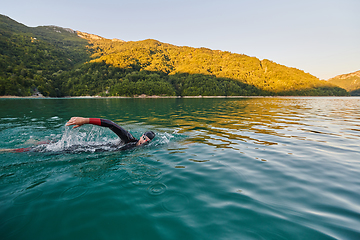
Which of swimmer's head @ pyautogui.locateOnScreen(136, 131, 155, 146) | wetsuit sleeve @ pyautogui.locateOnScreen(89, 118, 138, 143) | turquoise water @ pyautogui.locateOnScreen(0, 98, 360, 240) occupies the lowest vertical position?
turquoise water @ pyautogui.locateOnScreen(0, 98, 360, 240)

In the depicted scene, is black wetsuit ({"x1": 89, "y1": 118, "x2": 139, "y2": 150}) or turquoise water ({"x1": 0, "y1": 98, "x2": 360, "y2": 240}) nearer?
turquoise water ({"x1": 0, "y1": 98, "x2": 360, "y2": 240})

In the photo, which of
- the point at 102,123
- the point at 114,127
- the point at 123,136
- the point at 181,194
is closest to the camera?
the point at 181,194

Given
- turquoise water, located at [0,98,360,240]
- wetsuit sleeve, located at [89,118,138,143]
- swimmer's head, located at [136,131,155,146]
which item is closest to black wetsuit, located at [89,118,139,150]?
wetsuit sleeve, located at [89,118,138,143]

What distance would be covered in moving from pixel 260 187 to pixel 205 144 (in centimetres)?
450

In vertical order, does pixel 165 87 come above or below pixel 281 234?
above

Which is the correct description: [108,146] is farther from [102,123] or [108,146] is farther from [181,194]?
[181,194]

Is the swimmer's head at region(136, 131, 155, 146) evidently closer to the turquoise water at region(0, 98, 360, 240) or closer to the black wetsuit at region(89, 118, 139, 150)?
the black wetsuit at region(89, 118, 139, 150)

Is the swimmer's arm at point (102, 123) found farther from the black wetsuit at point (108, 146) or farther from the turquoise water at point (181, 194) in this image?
the turquoise water at point (181, 194)

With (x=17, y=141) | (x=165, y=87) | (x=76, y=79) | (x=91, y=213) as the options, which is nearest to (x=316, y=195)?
(x=91, y=213)

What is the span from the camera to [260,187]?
15.2 ft

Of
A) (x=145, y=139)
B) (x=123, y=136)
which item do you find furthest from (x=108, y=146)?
(x=145, y=139)

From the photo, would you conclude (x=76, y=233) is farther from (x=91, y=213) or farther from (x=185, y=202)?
(x=185, y=202)

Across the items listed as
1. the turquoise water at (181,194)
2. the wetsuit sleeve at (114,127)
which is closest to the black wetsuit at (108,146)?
the wetsuit sleeve at (114,127)

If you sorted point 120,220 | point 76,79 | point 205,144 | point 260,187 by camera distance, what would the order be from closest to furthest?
point 120,220 → point 260,187 → point 205,144 → point 76,79
